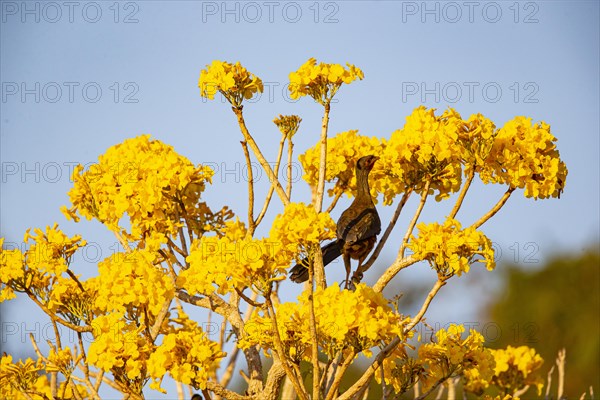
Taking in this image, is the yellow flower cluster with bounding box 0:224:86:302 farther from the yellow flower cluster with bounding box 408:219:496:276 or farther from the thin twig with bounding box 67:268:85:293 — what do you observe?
the yellow flower cluster with bounding box 408:219:496:276

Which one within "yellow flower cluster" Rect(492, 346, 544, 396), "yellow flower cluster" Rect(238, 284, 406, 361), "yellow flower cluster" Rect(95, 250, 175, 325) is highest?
"yellow flower cluster" Rect(95, 250, 175, 325)

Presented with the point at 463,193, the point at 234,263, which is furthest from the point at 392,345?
the point at 463,193

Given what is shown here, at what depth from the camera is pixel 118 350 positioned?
18.7 ft

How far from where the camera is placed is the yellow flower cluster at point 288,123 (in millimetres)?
7129

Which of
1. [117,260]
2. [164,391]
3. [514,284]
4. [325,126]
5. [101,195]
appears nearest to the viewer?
[164,391]

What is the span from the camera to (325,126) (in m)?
6.65

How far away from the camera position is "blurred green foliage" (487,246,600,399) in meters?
28.1

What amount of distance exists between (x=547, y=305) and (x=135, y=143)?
26.1 m

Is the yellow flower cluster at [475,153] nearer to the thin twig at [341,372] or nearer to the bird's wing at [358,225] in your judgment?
the bird's wing at [358,225]

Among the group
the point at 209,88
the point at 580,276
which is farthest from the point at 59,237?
the point at 580,276

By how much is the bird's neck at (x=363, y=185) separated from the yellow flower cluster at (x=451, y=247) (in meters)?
1.62

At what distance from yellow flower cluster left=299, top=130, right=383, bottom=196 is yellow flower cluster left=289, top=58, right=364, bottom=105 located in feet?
2.82

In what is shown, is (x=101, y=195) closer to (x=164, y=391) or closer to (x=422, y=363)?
(x=164, y=391)

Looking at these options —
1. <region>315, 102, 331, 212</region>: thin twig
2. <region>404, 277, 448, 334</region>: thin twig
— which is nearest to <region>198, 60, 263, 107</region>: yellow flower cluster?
<region>315, 102, 331, 212</region>: thin twig
